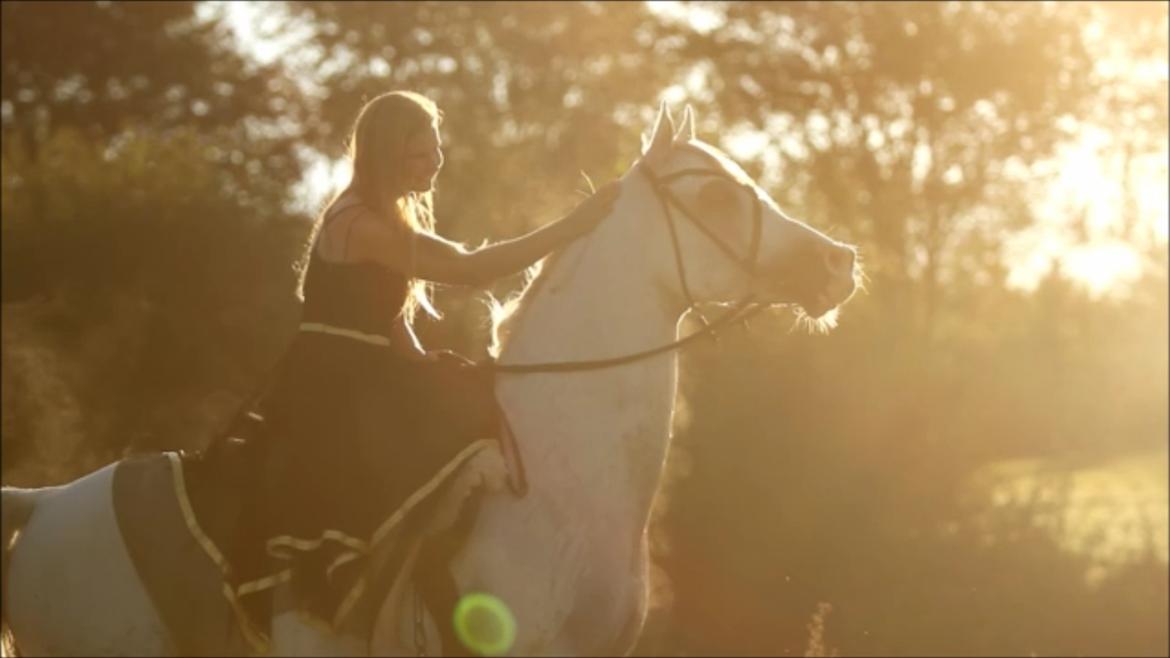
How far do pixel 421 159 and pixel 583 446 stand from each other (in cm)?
118

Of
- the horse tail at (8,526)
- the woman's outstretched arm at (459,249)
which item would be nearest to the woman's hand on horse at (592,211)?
the woman's outstretched arm at (459,249)

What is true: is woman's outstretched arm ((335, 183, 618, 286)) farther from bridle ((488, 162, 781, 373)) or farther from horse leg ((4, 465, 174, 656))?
horse leg ((4, 465, 174, 656))

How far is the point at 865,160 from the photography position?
3191 cm

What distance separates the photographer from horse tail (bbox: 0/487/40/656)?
667 centimetres

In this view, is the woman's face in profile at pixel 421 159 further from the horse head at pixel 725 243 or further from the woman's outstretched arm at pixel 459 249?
the horse head at pixel 725 243

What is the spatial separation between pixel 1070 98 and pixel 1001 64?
1.48 metres

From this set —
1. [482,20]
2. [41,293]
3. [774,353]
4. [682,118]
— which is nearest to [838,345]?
[774,353]

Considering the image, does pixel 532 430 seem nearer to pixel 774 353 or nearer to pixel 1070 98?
pixel 774 353

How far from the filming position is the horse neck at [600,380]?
22.5 feet

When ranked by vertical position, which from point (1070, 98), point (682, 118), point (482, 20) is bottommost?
point (682, 118)

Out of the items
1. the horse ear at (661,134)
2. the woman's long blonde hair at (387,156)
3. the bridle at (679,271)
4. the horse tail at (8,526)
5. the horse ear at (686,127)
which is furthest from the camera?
the horse ear at (686,127)

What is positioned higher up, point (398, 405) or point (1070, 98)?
point (1070, 98)

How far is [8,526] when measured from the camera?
6695mm

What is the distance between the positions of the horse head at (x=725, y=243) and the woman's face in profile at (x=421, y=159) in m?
0.75
